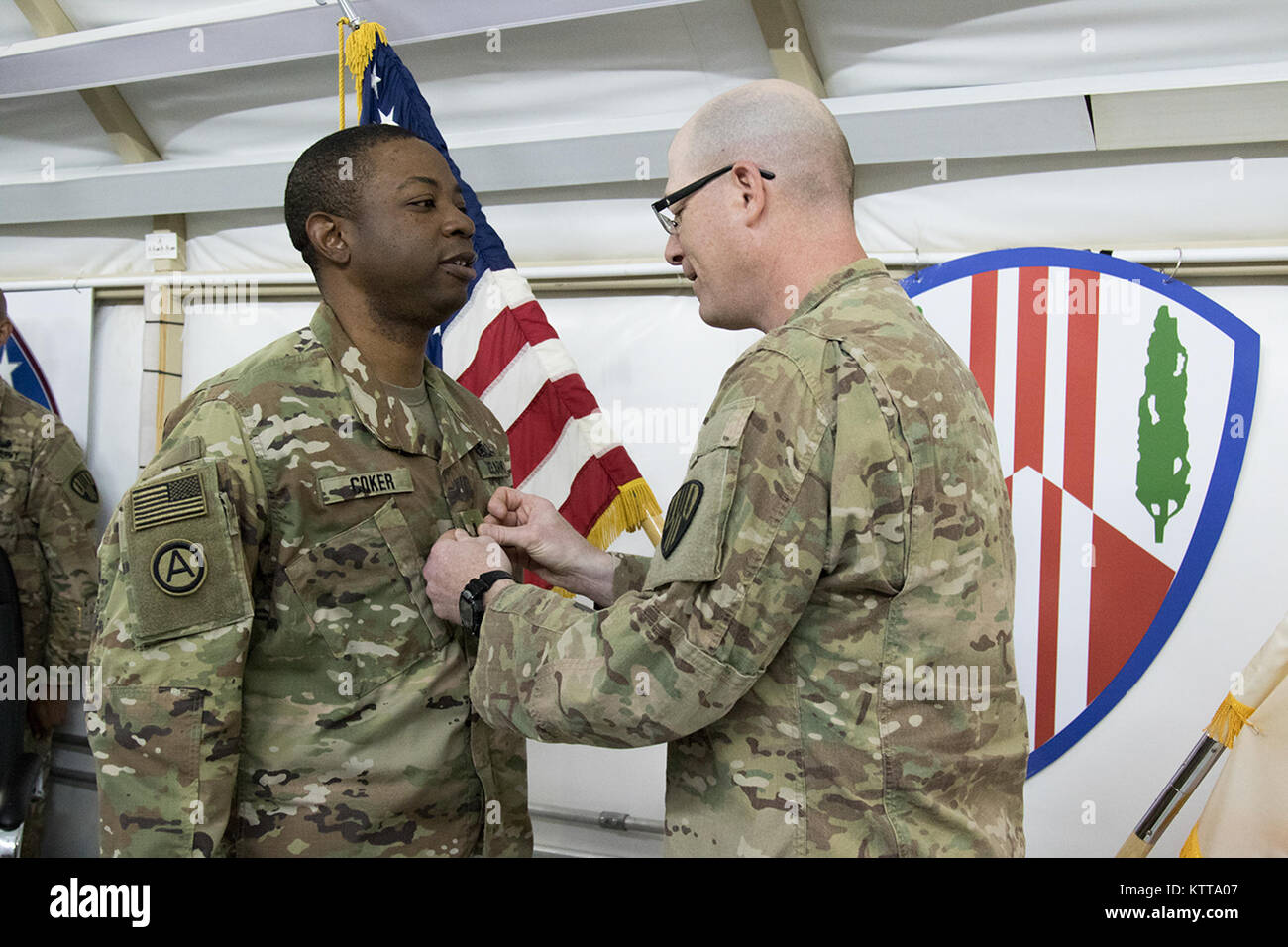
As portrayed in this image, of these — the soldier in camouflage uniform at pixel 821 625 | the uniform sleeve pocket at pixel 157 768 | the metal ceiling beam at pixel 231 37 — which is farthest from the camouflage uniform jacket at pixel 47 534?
the soldier in camouflage uniform at pixel 821 625

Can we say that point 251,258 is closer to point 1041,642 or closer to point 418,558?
point 418,558

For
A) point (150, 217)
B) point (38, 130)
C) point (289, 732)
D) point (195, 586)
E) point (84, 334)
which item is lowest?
point (289, 732)

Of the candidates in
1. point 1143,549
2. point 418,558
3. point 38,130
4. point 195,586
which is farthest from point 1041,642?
point 38,130

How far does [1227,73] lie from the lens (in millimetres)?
1937

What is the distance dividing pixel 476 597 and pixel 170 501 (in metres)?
0.42

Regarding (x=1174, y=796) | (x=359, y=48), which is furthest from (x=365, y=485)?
(x=1174, y=796)

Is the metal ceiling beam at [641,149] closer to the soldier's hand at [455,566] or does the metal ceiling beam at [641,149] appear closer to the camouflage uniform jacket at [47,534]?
the camouflage uniform jacket at [47,534]

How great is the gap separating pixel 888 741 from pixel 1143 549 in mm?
1441

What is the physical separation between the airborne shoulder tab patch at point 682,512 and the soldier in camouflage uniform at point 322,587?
0.47 meters

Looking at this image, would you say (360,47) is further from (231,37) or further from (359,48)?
(231,37)

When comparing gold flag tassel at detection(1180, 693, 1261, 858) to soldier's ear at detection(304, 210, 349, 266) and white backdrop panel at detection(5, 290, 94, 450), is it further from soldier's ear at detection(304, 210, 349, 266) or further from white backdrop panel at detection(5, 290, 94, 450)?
white backdrop panel at detection(5, 290, 94, 450)

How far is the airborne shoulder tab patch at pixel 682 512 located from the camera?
1.11 metres

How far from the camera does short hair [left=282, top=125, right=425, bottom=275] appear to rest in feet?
4.87

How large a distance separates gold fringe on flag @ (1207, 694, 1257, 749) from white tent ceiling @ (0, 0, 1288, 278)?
3.33 ft
